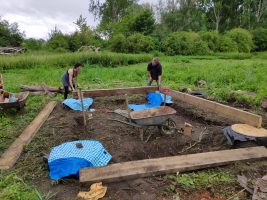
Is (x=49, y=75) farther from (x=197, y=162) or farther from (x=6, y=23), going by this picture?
(x=6, y=23)

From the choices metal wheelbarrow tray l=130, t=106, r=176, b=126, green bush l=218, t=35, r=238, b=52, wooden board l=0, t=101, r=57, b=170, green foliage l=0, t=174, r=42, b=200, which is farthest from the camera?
green bush l=218, t=35, r=238, b=52

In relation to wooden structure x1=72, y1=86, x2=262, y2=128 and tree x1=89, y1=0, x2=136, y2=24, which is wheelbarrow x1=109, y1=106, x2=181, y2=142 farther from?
tree x1=89, y1=0, x2=136, y2=24

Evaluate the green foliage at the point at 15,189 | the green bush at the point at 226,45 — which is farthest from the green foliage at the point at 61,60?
the green foliage at the point at 15,189

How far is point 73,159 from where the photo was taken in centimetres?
362

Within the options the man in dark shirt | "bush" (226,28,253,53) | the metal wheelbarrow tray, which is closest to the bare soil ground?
the metal wheelbarrow tray

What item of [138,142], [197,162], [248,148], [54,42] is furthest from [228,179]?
[54,42]

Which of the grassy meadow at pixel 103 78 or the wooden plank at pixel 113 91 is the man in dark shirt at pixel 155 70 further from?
the grassy meadow at pixel 103 78

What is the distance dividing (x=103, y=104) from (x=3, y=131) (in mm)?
3053

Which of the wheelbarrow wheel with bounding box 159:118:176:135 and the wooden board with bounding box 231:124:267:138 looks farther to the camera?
the wheelbarrow wheel with bounding box 159:118:176:135

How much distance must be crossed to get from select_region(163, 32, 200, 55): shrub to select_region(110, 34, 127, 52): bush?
Answer: 12.4 feet

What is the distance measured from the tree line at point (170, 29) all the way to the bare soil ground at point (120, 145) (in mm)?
18008

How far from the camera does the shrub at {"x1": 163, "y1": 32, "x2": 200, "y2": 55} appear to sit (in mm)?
23922

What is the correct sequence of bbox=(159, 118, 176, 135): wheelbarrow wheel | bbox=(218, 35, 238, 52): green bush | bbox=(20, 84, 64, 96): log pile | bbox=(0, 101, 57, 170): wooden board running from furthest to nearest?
bbox=(218, 35, 238, 52): green bush < bbox=(20, 84, 64, 96): log pile < bbox=(159, 118, 176, 135): wheelbarrow wheel < bbox=(0, 101, 57, 170): wooden board

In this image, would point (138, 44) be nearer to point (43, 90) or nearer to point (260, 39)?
point (260, 39)
